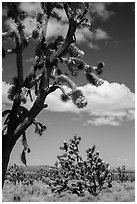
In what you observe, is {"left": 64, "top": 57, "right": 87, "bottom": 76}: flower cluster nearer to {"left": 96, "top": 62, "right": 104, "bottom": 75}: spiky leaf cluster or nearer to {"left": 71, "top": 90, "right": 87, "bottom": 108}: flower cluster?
{"left": 96, "top": 62, "right": 104, "bottom": 75}: spiky leaf cluster

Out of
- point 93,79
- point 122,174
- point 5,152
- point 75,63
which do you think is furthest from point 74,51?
point 122,174

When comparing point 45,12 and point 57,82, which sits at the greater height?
point 45,12

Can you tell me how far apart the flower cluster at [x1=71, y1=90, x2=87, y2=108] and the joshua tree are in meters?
0.03

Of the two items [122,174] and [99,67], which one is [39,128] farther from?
[122,174]

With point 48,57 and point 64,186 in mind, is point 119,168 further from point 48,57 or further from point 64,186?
point 48,57

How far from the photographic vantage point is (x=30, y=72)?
306 inches

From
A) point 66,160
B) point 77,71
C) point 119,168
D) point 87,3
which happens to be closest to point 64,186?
point 66,160

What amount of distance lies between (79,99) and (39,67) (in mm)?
1918

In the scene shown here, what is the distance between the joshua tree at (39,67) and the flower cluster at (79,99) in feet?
0.11

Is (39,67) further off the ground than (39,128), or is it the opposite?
(39,67)

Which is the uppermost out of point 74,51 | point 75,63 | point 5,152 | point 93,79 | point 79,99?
point 74,51

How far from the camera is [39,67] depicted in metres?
7.84

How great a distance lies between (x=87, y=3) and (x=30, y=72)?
2192 mm

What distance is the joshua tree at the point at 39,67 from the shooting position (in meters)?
7.15
